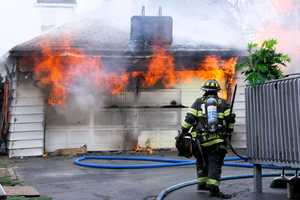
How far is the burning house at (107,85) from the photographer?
1266cm

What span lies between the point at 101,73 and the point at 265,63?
624cm

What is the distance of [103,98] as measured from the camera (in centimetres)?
1334

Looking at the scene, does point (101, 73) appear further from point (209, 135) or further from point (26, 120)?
point (209, 135)

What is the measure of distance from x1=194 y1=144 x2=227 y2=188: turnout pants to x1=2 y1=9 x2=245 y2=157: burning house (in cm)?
568

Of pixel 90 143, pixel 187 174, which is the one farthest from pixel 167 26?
pixel 187 174

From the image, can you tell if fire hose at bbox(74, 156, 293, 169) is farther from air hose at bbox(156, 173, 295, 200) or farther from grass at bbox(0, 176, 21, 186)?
grass at bbox(0, 176, 21, 186)

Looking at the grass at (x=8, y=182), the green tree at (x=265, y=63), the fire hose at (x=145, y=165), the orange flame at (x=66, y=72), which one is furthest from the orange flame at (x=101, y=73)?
the green tree at (x=265, y=63)

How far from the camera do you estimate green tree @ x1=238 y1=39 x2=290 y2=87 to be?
7.34 metres

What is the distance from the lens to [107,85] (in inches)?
518

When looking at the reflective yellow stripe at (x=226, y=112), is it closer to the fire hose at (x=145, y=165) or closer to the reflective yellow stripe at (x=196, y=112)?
the reflective yellow stripe at (x=196, y=112)

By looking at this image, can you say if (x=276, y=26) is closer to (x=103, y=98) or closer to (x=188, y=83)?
(x=188, y=83)

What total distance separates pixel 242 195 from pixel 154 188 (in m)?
1.46

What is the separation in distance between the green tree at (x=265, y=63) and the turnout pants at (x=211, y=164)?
3.65ft

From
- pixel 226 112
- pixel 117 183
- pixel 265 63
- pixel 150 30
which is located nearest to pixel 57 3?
pixel 150 30
